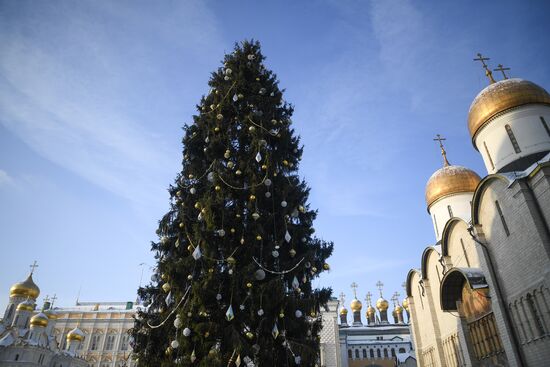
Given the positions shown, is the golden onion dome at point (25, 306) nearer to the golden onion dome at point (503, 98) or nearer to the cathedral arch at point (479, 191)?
the cathedral arch at point (479, 191)

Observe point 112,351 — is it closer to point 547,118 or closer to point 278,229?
point 278,229

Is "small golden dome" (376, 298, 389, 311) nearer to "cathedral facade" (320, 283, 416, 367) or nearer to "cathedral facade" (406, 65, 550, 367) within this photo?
"cathedral facade" (320, 283, 416, 367)

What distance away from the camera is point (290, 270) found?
28.5 ft

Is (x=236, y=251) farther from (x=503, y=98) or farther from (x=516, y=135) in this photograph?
(x=503, y=98)

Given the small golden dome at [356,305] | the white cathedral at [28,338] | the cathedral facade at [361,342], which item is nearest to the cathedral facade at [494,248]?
the cathedral facade at [361,342]

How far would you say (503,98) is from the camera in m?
19.2

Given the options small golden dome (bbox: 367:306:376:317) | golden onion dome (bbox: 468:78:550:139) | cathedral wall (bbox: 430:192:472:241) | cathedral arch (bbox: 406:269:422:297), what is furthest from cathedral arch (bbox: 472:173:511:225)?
small golden dome (bbox: 367:306:376:317)

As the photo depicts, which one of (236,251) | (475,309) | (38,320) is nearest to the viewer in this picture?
(236,251)

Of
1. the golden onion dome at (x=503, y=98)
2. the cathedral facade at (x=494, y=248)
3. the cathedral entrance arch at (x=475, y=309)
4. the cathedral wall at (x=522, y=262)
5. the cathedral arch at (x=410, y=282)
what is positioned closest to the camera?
the cathedral wall at (x=522, y=262)

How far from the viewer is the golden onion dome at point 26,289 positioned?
125 feet

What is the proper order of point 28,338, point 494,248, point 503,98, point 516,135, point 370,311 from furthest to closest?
point 370,311 < point 28,338 < point 503,98 < point 516,135 < point 494,248

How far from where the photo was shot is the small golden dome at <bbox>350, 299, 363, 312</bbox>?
202ft

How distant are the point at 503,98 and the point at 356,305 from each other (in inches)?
1951

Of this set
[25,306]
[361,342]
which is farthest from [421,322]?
[25,306]
